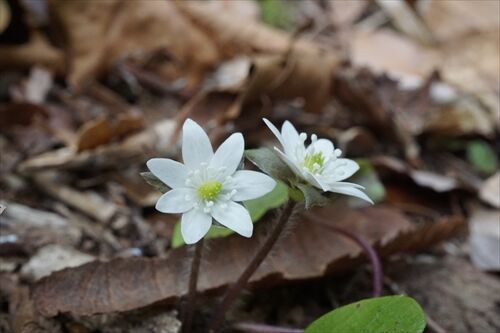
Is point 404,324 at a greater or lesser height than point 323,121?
greater

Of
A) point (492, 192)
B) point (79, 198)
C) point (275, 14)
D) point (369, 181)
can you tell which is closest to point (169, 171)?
point (79, 198)

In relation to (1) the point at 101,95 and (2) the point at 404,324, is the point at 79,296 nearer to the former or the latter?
(2) the point at 404,324

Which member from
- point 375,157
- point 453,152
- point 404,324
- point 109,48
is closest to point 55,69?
point 109,48

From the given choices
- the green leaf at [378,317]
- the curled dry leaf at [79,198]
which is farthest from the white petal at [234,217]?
the curled dry leaf at [79,198]

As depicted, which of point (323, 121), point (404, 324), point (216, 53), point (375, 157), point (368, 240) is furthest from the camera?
point (216, 53)

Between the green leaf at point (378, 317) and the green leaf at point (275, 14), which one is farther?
the green leaf at point (275, 14)

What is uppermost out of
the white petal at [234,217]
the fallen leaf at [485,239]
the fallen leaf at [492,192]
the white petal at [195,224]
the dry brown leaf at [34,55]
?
the white petal at [234,217]

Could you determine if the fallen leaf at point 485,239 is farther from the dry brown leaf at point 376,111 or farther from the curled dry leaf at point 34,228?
the curled dry leaf at point 34,228
